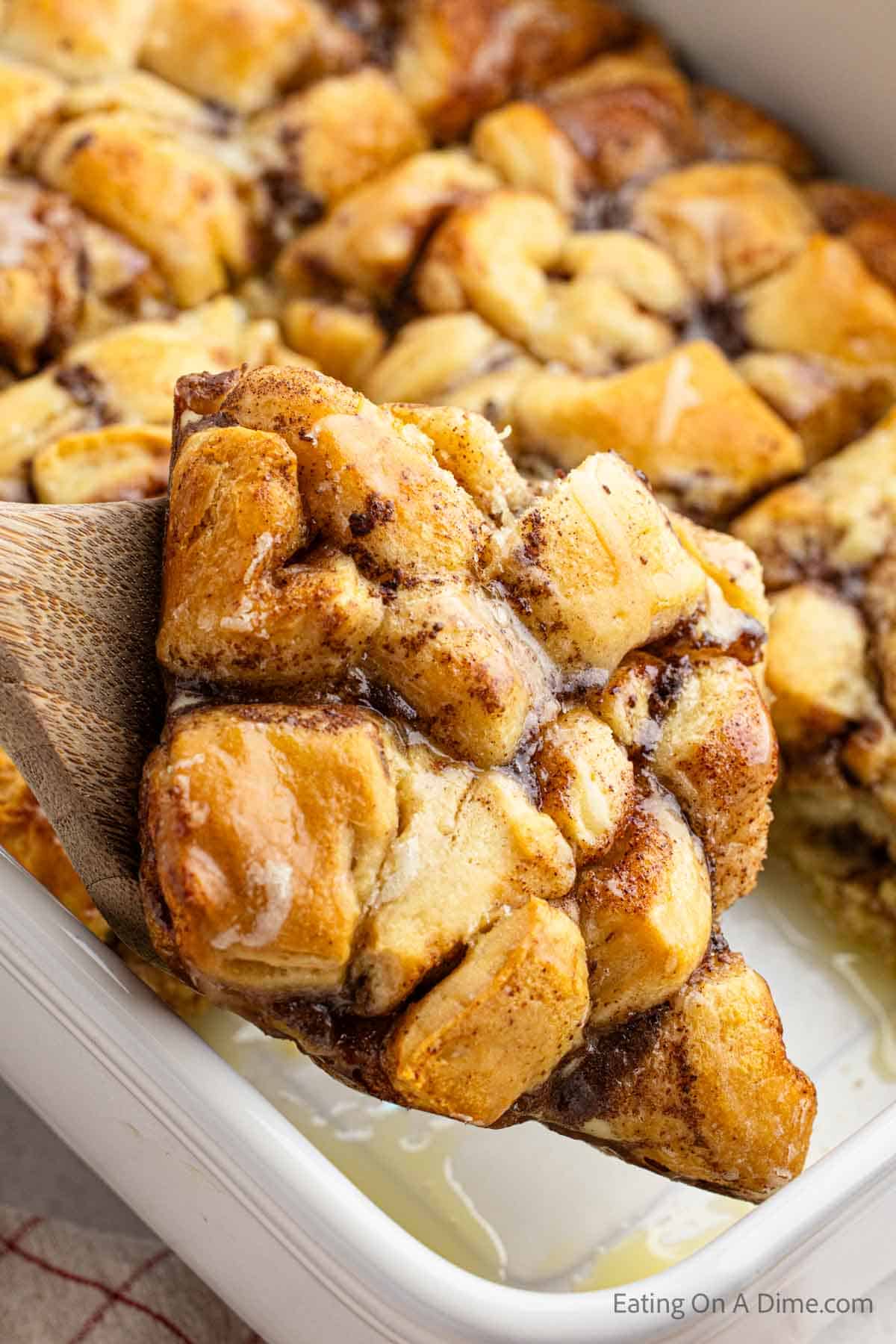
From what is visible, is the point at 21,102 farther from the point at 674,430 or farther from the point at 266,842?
the point at 266,842

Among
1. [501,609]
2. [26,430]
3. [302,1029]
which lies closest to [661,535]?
[501,609]

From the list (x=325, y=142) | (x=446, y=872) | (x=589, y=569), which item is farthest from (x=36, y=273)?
(x=446, y=872)

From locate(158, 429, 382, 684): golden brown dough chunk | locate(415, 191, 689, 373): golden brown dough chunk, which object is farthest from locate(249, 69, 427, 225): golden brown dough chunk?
locate(158, 429, 382, 684): golden brown dough chunk

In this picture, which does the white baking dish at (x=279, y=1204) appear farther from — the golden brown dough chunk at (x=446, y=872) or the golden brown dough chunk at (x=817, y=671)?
the golden brown dough chunk at (x=817, y=671)

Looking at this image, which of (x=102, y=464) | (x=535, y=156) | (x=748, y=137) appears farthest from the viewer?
(x=748, y=137)

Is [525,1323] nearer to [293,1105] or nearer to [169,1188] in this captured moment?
[169,1188]
